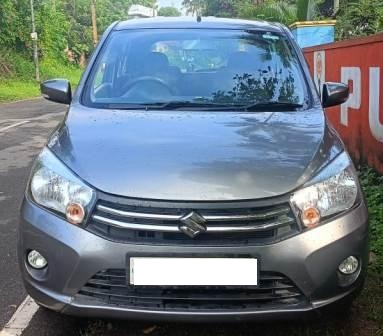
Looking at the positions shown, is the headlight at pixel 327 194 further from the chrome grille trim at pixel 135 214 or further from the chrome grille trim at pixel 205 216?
the chrome grille trim at pixel 135 214

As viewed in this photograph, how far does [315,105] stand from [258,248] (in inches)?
53.3

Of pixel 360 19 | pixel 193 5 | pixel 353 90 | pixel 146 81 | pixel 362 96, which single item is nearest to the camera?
pixel 146 81

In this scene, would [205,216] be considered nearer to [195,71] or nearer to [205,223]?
[205,223]

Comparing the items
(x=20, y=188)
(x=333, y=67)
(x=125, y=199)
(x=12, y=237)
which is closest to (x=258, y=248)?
(x=125, y=199)

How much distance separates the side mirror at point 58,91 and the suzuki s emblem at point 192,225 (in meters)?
1.71

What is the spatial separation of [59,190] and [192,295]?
0.76 m

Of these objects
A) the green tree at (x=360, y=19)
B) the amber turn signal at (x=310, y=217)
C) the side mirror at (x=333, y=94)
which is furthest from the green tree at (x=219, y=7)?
the amber turn signal at (x=310, y=217)

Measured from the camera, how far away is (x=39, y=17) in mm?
37562

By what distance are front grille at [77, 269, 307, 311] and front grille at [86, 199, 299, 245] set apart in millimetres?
182

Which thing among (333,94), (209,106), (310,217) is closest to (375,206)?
(333,94)

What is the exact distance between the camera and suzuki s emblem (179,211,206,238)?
8.64 feet

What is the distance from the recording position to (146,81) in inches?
155

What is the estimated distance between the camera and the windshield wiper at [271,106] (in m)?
3.62

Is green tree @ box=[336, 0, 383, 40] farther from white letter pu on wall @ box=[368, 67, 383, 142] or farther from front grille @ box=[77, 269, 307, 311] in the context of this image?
front grille @ box=[77, 269, 307, 311]
